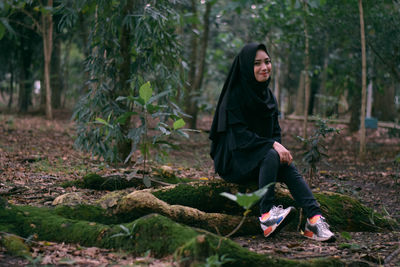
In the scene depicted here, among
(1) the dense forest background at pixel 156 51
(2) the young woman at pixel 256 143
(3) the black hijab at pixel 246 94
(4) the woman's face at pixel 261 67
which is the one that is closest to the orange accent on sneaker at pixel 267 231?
(2) the young woman at pixel 256 143

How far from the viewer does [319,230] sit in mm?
3529

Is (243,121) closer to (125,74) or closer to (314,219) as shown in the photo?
(314,219)

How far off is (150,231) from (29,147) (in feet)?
20.4

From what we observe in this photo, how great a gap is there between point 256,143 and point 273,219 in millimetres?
673

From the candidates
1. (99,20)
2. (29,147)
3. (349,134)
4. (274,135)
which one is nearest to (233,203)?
(274,135)

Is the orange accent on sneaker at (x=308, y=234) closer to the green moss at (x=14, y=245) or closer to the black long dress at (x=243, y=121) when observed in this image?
the black long dress at (x=243, y=121)

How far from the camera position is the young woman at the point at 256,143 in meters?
3.60

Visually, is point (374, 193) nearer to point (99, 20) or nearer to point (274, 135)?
point (274, 135)

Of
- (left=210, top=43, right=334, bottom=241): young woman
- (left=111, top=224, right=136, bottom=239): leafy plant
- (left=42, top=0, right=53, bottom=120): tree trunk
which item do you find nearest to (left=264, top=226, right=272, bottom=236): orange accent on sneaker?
(left=210, top=43, right=334, bottom=241): young woman

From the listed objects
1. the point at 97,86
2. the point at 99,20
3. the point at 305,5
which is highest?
the point at 305,5

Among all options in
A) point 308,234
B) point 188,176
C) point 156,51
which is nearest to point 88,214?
point 308,234

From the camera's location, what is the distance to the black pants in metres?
3.61

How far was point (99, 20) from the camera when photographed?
20.6ft

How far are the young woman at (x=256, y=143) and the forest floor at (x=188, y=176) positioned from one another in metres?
0.26
